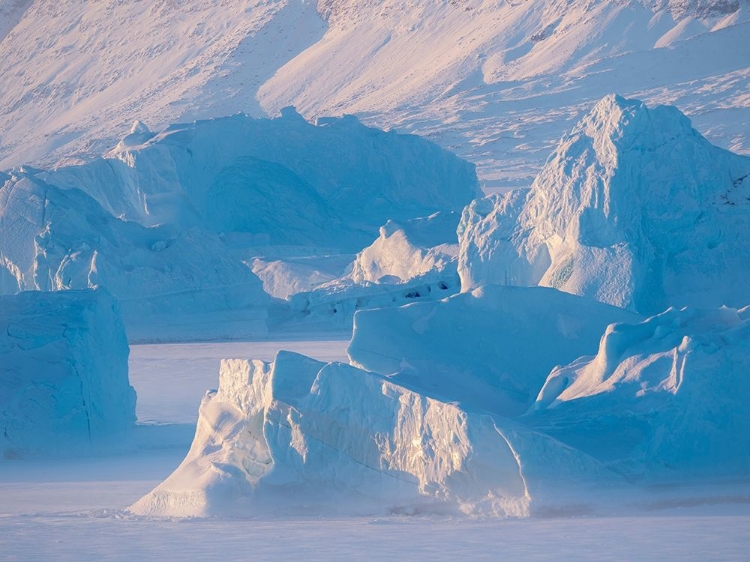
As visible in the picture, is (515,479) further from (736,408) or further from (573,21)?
(573,21)

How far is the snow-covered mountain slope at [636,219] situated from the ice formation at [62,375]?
362 cm

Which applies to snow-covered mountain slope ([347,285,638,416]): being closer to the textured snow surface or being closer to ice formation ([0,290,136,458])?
ice formation ([0,290,136,458])

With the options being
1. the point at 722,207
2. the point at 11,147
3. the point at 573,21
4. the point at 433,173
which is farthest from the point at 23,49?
the point at 722,207

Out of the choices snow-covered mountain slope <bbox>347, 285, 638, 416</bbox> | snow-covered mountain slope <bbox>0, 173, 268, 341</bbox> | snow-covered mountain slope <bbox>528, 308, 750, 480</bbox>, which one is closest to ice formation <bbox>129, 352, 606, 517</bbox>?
snow-covered mountain slope <bbox>528, 308, 750, 480</bbox>

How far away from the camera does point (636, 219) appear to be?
1023 centimetres

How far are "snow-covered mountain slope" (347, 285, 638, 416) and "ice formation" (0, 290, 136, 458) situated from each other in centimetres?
199

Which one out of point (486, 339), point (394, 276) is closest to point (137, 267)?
point (394, 276)

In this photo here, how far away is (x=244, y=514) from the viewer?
215 inches

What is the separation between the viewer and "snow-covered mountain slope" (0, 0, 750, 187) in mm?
36062

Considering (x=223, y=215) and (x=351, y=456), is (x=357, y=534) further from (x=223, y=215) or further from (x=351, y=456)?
(x=223, y=215)

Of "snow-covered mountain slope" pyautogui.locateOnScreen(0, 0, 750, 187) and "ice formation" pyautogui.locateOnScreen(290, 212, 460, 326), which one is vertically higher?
"snow-covered mountain slope" pyautogui.locateOnScreen(0, 0, 750, 187)

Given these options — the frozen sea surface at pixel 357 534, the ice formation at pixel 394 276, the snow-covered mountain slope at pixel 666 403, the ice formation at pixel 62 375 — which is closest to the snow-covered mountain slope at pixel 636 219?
the ice formation at pixel 394 276

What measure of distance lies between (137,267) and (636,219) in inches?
240

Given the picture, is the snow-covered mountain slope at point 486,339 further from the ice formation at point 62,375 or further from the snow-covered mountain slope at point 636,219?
the snow-covered mountain slope at point 636,219
